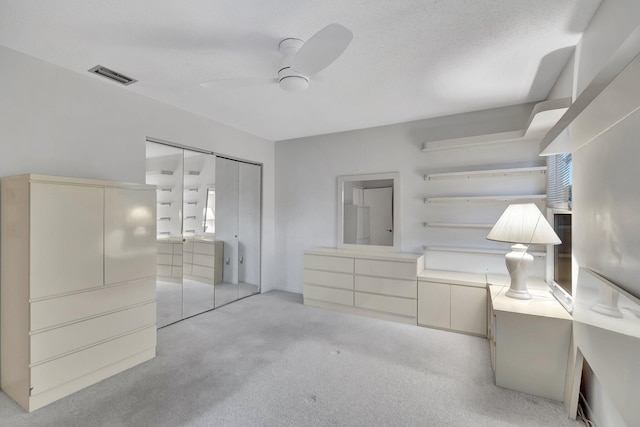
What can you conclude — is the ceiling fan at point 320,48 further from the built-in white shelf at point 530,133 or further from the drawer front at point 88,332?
the drawer front at point 88,332

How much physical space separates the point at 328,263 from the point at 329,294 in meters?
0.43

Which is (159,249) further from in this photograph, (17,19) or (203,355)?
(17,19)

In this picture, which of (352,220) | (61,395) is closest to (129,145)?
(61,395)

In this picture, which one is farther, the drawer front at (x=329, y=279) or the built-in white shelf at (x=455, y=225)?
the drawer front at (x=329, y=279)

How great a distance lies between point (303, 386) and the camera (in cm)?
221

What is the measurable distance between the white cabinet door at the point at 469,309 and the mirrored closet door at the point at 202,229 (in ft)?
9.80

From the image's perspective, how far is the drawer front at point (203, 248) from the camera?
3740 mm

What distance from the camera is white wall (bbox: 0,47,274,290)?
2.24 m

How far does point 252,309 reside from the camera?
3951mm

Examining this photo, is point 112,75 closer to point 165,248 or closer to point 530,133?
point 165,248

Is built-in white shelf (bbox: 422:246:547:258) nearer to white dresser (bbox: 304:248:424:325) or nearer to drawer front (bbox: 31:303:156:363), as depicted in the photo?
white dresser (bbox: 304:248:424:325)

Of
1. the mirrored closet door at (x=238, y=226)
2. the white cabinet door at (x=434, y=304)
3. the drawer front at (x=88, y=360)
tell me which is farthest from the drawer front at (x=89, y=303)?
the white cabinet door at (x=434, y=304)

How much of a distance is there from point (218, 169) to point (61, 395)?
9.22 feet

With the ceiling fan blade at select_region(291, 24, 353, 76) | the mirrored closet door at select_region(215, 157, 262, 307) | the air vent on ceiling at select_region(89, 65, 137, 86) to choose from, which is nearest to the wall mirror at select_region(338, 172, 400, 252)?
the mirrored closet door at select_region(215, 157, 262, 307)
